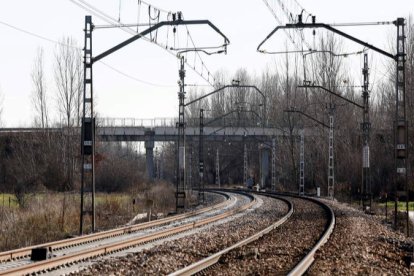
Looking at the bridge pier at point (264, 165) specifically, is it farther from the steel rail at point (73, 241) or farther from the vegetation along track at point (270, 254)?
the vegetation along track at point (270, 254)

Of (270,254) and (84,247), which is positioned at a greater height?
(270,254)

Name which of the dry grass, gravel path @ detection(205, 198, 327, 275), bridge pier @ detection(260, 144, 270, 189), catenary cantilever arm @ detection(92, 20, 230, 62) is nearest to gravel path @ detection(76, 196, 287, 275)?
gravel path @ detection(205, 198, 327, 275)

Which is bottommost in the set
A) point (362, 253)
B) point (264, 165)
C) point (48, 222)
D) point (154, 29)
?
point (48, 222)

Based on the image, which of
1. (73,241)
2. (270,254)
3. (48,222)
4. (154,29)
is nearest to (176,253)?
(270,254)

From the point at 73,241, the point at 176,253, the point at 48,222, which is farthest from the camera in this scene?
the point at 48,222

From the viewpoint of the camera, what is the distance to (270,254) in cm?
1670

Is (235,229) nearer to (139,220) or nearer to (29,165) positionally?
(139,220)

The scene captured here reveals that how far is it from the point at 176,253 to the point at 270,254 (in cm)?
228

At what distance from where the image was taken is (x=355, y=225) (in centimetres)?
2702

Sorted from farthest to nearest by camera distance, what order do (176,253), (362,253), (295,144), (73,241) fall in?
(295,144), (73,241), (176,253), (362,253)

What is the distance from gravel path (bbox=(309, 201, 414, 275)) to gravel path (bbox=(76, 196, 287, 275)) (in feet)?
9.26

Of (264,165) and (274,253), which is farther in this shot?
(264,165)

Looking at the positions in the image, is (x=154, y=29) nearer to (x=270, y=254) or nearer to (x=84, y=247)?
(x=84, y=247)

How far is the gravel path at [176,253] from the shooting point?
14.4 metres
